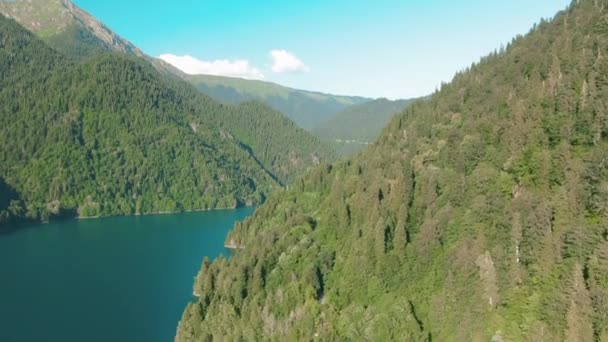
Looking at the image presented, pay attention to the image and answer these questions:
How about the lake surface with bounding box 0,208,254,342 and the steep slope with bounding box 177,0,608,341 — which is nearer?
the steep slope with bounding box 177,0,608,341

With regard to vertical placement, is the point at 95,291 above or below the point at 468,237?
below

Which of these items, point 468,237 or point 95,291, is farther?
point 95,291

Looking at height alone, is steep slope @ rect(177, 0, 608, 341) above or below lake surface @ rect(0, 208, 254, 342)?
above

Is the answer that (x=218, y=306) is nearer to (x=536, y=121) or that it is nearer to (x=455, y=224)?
(x=455, y=224)
